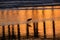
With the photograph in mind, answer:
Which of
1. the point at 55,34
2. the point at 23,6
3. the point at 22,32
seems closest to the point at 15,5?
the point at 23,6

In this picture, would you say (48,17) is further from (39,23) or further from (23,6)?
(23,6)

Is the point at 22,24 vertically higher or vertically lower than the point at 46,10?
lower

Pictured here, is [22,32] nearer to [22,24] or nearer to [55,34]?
[22,24]

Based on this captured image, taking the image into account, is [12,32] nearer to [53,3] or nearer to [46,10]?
[46,10]

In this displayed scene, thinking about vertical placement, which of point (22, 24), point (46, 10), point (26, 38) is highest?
point (46, 10)

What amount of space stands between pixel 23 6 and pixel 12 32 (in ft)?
2.71

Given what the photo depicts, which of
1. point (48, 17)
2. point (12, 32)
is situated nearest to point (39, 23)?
point (48, 17)

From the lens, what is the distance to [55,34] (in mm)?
4176

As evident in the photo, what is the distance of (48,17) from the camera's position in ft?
13.6

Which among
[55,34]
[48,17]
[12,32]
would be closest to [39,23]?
[48,17]

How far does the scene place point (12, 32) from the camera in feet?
13.7

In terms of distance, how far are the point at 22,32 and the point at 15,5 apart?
81cm

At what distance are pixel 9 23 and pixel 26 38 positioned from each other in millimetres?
665

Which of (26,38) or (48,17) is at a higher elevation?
(48,17)
